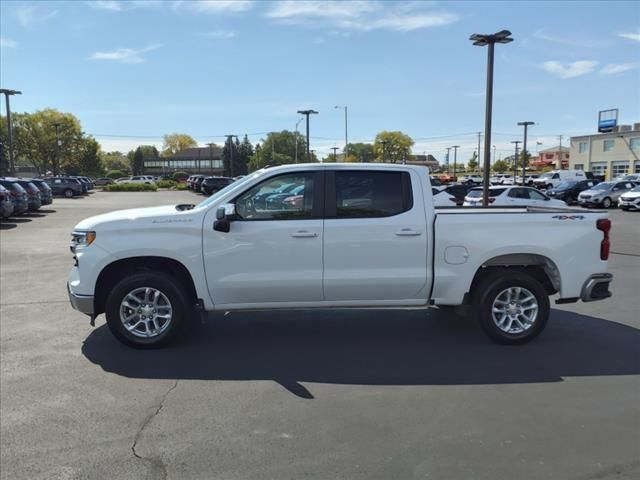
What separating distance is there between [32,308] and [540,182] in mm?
51587

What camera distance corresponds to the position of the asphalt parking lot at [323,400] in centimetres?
334

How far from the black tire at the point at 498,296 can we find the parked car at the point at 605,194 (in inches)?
1103

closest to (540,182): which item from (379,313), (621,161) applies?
(621,161)

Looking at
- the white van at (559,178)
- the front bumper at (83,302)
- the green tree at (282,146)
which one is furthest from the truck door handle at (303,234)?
the green tree at (282,146)

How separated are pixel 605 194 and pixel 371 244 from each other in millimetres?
29488

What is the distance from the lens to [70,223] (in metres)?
19.7

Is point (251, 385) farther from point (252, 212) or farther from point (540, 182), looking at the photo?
point (540, 182)

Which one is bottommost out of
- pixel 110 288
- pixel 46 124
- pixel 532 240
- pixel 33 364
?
pixel 33 364

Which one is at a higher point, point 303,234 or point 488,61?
point 488,61

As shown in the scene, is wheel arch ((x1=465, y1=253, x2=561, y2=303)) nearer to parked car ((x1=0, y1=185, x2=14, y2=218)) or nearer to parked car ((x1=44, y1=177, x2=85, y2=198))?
parked car ((x1=0, y1=185, x2=14, y2=218))

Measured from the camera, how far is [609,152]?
66.3 metres

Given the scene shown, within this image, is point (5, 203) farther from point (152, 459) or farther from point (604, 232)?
point (604, 232)

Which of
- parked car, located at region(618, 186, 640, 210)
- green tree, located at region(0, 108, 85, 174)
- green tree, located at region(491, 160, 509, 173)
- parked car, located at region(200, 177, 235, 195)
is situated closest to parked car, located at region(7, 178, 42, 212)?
parked car, located at region(200, 177, 235, 195)

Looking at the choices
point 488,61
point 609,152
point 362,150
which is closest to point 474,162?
point 362,150
